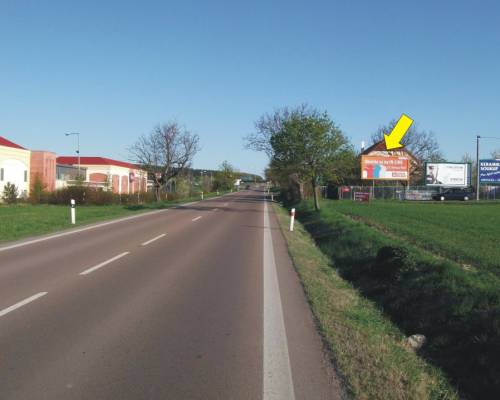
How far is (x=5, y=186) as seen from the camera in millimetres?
44312

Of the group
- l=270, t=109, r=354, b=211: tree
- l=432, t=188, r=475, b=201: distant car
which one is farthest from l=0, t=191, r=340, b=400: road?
l=432, t=188, r=475, b=201: distant car

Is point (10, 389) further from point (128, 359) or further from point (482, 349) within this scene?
point (482, 349)

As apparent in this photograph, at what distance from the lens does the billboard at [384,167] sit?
42.5 metres

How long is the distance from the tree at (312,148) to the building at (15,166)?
29.5 metres

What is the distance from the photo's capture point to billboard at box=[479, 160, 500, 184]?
53547 mm

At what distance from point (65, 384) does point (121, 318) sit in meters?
1.97

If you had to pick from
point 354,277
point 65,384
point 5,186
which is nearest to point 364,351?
point 65,384

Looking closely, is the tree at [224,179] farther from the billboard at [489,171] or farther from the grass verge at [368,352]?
the grass verge at [368,352]

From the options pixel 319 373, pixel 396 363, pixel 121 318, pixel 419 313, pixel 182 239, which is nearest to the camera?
pixel 319 373

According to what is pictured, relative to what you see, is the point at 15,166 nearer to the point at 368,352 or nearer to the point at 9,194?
the point at 9,194

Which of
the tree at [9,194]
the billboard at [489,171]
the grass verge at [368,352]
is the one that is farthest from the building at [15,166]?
the billboard at [489,171]

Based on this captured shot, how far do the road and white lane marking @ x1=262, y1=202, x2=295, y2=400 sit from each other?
0.5 inches

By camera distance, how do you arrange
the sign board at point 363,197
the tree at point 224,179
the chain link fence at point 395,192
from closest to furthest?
the sign board at point 363,197, the chain link fence at point 395,192, the tree at point 224,179

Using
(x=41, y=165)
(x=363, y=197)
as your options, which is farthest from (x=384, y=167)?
(x=41, y=165)
